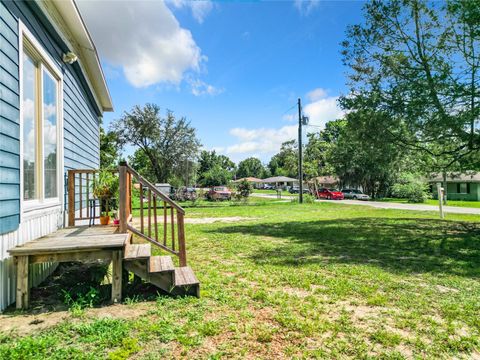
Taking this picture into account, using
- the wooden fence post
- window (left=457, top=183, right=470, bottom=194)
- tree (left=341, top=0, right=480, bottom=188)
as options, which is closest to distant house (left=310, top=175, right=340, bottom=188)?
window (left=457, top=183, right=470, bottom=194)

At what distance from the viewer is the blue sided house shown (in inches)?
121

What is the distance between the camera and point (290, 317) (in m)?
→ 2.97

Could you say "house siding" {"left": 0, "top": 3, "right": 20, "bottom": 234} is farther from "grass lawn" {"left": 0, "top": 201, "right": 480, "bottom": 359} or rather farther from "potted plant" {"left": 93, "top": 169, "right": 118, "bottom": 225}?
"potted plant" {"left": 93, "top": 169, "right": 118, "bottom": 225}

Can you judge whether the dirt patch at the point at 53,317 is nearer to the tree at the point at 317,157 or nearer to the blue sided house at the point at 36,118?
the blue sided house at the point at 36,118

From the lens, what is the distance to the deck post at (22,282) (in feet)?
9.96

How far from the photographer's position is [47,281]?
13.6ft

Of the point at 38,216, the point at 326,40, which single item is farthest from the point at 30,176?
the point at 326,40

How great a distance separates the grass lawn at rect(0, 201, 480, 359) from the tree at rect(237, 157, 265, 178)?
256 feet

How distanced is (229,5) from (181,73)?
16.1 feet

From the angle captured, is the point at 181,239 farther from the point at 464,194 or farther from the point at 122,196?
the point at 464,194

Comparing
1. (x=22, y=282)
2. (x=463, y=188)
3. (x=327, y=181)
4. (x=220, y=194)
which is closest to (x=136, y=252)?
(x=22, y=282)

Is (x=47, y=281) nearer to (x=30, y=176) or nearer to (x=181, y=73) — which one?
(x=30, y=176)

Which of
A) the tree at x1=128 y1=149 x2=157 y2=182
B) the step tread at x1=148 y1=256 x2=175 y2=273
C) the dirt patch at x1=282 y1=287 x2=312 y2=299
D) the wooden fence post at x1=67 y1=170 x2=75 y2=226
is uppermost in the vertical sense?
the tree at x1=128 y1=149 x2=157 y2=182

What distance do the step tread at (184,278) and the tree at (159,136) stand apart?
24422mm
